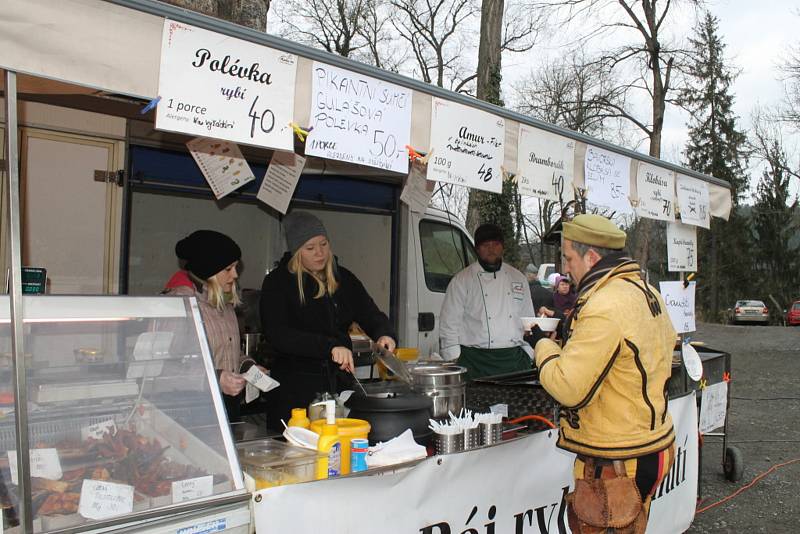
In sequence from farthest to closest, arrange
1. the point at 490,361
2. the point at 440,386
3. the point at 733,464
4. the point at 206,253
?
the point at 733,464
the point at 490,361
the point at 206,253
the point at 440,386

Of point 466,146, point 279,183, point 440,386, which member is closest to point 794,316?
point 279,183

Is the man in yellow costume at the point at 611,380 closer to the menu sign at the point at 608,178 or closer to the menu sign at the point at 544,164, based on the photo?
the menu sign at the point at 544,164

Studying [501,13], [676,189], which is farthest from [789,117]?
[676,189]

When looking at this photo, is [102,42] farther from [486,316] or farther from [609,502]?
[486,316]

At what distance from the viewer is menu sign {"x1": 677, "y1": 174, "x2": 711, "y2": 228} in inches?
216

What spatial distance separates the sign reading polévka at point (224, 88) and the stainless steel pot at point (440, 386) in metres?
1.26

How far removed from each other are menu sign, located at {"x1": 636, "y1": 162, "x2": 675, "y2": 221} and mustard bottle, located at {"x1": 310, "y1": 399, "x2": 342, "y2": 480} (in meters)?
3.20

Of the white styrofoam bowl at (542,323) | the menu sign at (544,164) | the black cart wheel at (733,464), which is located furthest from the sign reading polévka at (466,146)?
the black cart wheel at (733,464)

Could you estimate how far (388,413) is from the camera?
9.36 ft

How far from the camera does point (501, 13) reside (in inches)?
536

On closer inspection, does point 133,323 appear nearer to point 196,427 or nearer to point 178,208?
point 196,427

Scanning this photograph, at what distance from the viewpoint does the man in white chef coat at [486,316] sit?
16.6ft

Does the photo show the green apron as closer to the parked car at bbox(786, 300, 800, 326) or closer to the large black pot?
→ the large black pot

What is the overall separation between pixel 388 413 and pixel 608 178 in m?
2.61
